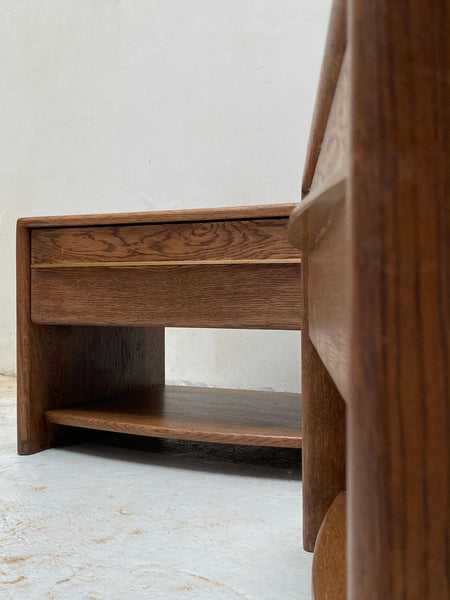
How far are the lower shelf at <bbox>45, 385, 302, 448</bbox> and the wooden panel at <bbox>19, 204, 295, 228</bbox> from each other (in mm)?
501

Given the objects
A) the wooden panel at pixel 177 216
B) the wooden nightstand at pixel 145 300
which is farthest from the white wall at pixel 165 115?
the wooden panel at pixel 177 216

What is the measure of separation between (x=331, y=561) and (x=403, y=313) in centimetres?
50

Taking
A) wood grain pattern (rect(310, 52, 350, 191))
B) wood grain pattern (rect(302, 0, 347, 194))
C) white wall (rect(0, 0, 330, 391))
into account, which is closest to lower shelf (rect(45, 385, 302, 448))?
white wall (rect(0, 0, 330, 391))

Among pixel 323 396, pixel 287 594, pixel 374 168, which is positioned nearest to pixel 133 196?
pixel 323 396

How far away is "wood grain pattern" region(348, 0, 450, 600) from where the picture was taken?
0.19m

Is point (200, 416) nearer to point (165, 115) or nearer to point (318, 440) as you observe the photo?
point (318, 440)

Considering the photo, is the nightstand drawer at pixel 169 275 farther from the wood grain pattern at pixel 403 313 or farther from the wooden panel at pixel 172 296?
the wood grain pattern at pixel 403 313

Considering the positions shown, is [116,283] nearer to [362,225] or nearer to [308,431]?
[308,431]

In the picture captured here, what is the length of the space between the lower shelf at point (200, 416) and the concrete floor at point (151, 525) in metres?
0.10

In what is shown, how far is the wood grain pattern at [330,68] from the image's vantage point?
291mm

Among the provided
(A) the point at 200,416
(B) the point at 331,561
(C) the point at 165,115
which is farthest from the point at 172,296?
(C) the point at 165,115

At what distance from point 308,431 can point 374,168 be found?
30.2 inches

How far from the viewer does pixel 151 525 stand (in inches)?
38.6

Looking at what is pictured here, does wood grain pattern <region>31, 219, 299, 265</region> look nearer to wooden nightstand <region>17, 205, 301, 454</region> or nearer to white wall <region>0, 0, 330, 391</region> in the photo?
wooden nightstand <region>17, 205, 301, 454</region>
